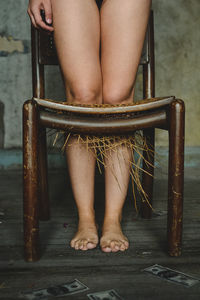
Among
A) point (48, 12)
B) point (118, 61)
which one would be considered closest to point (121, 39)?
point (118, 61)

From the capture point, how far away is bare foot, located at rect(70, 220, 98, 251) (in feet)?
3.20

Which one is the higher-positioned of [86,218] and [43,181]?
[43,181]

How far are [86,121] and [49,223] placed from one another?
0.55 metres

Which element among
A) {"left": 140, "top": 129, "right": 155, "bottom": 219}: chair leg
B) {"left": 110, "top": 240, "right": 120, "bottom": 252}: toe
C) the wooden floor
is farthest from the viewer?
{"left": 140, "top": 129, "right": 155, "bottom": 219}: chair leg

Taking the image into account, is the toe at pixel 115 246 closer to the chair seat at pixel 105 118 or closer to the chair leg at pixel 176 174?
the chair leg at pixel 176 174

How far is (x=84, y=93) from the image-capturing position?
1.04m

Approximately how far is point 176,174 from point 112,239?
292 mm

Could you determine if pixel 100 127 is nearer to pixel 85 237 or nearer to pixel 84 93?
pixel 84 93

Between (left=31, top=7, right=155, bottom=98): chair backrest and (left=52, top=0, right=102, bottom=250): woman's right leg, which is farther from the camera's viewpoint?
(left=31, top=7, right=155, bottom=98): chair backrest

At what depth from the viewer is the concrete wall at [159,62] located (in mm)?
2467

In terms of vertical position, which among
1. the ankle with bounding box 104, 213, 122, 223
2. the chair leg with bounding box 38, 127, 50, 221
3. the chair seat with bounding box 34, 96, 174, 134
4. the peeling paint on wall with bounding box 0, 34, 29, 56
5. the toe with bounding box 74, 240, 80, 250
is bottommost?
the toe with bounding box 74, 240, 80, 250

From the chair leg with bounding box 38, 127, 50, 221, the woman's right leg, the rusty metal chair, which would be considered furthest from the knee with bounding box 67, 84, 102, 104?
the chair leg with bounding box 38, 127, 50, 221

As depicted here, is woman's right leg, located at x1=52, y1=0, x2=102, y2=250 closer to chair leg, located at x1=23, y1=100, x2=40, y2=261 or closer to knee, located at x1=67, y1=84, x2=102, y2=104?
knee, located at x1=67, y1=84, x2=102, y2=104

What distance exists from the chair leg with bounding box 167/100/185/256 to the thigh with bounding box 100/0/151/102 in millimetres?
280
